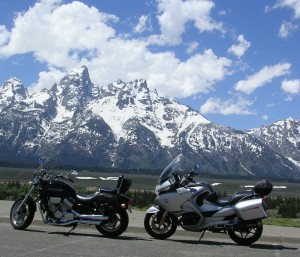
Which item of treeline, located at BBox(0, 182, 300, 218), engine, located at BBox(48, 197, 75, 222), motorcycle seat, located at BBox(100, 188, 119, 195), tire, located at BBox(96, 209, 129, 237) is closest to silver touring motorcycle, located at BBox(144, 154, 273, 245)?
tire, located at BBox(96, 209, 129, 237)

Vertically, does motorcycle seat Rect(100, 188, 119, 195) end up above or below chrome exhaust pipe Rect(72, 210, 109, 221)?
above

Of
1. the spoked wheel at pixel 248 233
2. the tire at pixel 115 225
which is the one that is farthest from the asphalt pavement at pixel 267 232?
the tire at pixel 115 225

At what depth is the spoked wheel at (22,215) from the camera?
12.6 meters

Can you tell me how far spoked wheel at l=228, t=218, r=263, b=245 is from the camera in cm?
1154

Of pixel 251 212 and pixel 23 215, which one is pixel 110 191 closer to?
pixel 23 215

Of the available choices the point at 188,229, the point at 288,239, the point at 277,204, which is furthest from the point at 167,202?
the point at 277,204

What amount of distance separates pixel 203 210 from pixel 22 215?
4640 mm

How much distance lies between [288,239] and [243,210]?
72.3 inches

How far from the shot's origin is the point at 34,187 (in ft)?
41.5

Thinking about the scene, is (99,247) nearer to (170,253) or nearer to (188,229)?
(170,253)

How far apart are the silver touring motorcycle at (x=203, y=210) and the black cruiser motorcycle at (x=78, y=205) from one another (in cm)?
76

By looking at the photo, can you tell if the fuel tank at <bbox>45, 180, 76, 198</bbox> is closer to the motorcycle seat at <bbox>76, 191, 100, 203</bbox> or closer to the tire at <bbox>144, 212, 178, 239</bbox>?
the motorcycle seat at <bbox>76, 191, 100, 203</bbox>

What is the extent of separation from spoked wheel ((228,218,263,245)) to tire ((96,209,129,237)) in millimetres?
2516

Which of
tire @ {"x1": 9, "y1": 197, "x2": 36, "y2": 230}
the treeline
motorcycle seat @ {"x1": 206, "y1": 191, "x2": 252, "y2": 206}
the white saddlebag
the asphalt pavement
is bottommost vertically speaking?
the treeline
